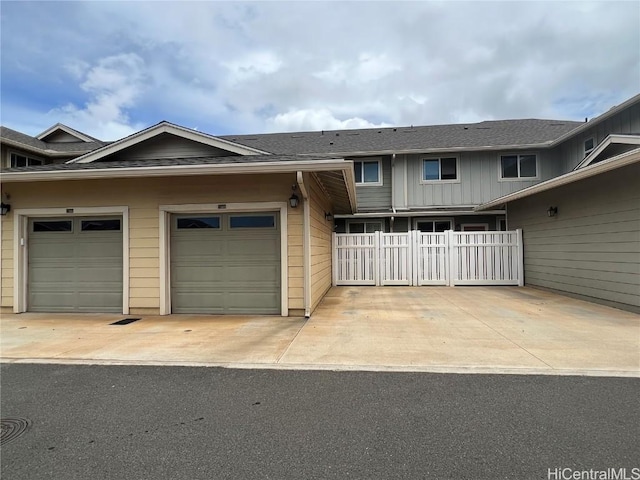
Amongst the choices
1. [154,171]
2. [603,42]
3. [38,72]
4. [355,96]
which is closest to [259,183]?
[154,171]

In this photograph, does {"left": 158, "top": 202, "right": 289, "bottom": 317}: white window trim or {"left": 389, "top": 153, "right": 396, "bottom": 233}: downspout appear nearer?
{"left": 158, "top": 202, "right": 289, "bottom": 317}: white window trim

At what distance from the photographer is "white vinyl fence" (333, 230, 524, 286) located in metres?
11.9

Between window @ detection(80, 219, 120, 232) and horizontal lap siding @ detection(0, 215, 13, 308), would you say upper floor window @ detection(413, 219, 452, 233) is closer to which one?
window @ detection(80, 219, 120, 232)

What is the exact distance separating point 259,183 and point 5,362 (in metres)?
4.70

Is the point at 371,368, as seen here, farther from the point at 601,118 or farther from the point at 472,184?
the point at 601,118

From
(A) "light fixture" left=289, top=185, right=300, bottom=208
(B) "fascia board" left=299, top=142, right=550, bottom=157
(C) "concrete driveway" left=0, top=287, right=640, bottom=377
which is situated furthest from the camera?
(B) "fascia board" left=299, top=142, right=550, bottom=157

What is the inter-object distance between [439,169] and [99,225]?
486 inches

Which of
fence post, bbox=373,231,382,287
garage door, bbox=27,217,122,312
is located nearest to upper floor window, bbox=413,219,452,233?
fence post, bbox=373,231,382,287

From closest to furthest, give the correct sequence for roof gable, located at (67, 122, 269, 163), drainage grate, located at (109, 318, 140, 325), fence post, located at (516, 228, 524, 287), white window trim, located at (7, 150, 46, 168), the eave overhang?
the eave overhang < drainage grate, located at (109, 318, 140, 325) < roof gable, located at (67, 122, 269, 163) < fence post, located at (516, 228, 524, 287) < white window trim, located at (7, 150, 46, 168)

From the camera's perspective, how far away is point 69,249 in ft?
25.7

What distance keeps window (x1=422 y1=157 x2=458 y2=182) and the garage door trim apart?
1141 cm

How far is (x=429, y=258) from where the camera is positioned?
1211 centimetres

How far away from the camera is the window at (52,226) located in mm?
7859

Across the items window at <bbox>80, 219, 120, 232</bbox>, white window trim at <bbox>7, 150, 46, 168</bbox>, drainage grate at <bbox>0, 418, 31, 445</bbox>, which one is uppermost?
white window trim at <bbox>7, 150, 46, 168</bbox>
